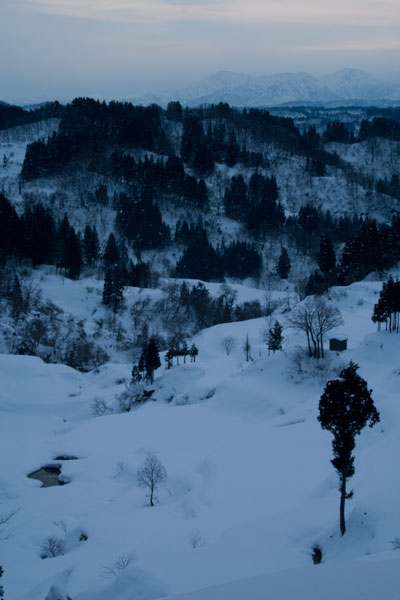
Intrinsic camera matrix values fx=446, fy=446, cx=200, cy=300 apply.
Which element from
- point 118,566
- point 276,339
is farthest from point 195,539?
point 276,339

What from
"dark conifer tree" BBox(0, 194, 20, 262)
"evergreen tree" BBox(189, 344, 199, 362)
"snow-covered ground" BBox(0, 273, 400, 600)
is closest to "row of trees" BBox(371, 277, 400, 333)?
"snow-covered ground" BBox(0, 273, 400, 600)

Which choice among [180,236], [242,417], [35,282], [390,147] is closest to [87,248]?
[35,282]

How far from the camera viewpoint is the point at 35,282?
217 feet

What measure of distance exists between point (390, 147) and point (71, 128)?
9875 cm

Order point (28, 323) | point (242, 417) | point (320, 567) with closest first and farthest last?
1. point (320, 567)
2. point (242, 417)
3. point (28, 323)

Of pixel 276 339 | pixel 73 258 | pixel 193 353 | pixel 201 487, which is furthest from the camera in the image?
pixel 73 258

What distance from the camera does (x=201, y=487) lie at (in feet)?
72.4

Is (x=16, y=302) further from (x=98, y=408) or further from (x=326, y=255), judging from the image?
(x=326, y=255)

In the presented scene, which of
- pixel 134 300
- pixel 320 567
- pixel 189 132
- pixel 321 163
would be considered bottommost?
pixel 134 300

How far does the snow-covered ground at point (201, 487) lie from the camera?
1270 cm

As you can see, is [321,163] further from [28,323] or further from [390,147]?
[28,323]

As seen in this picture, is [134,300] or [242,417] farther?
[134,300]

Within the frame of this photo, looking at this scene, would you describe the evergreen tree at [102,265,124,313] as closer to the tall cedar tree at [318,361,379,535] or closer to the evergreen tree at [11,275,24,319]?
the evergreen tree at [11,275,24,319]

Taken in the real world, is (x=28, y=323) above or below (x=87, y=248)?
below
